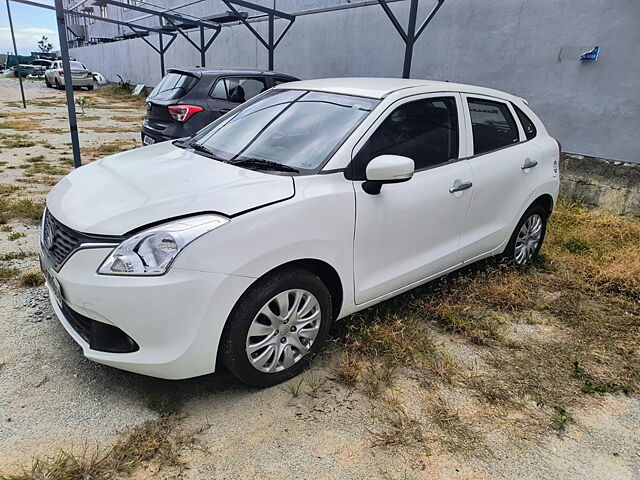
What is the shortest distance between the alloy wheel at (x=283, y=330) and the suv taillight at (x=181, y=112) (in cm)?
468

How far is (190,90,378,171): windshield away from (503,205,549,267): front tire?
187 centimetres

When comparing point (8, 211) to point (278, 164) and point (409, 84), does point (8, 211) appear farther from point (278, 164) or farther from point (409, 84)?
point (409, 84)

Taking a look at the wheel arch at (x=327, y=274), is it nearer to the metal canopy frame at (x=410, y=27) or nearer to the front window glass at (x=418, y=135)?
the front window glass at (x=418, y=135)

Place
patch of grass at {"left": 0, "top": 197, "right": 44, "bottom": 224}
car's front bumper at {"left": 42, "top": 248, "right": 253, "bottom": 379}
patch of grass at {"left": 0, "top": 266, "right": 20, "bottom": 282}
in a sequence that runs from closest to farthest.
A: car's front bumper at {"left": 42, "top": 248, "right": 253, "bottom": 379}
patch of grass at {"left": 0, "top": 266, "right": 20, "bottom": 282}
patch of grass at {"left": 0, "top": 197, "right": 44, "bottom": 224}

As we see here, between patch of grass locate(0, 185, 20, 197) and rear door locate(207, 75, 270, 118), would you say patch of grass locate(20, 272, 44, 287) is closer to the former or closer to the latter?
patch of grass locate(0, 185, 20, 197)

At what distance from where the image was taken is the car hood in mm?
2244

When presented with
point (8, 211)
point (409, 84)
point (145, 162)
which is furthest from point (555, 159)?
point (8, 211)

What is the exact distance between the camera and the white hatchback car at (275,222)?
2.14 metres

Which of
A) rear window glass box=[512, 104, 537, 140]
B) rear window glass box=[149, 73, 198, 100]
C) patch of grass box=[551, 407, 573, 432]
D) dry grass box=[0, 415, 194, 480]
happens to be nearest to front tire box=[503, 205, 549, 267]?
rear window glass box=[512, 104, 537, 140]

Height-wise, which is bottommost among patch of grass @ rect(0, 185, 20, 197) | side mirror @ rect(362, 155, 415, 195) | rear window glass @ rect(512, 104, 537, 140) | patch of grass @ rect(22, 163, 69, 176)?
patch of grass @ rect(22, 163, 69, 176)

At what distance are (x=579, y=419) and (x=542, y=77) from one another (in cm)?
528

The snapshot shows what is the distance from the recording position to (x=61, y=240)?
237cm

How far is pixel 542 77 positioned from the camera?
21.0 ft

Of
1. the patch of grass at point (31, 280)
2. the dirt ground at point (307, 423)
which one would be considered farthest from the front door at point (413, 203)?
the patch of grass at point (31, 280)
